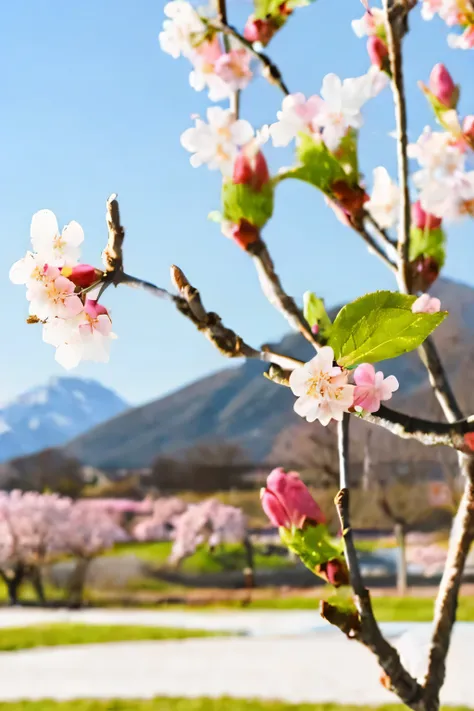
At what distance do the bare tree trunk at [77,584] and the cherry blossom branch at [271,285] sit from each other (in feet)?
8.82

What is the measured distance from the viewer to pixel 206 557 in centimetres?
304

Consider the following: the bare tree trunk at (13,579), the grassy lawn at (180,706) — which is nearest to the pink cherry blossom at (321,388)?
the grassy lawn at (180,706)

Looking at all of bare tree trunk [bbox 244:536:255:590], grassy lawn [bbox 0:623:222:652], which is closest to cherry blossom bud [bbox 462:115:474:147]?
grassy lawn [bbox 0:623:222:652]

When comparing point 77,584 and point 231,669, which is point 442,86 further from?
point 77,584

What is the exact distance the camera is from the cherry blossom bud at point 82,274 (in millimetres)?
236

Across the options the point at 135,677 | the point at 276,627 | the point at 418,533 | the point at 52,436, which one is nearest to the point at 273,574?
the point at 276,627

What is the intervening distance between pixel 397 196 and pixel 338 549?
201 millimetres

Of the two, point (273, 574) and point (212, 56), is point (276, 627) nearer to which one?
point (273, 574)

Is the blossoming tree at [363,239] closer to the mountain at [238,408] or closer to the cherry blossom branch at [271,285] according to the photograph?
the cherry blossom branch at [271,285]

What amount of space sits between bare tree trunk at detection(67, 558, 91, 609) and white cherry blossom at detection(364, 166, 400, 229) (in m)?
2.61

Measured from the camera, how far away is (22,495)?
10.5 feet

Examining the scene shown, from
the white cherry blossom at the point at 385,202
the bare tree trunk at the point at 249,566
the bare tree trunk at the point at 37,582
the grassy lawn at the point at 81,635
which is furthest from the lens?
the bare tree trunk at the point at 37,582

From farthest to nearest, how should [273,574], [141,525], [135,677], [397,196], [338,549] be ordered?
[141,525] < [273,574] < [135,677] < [397,196] < [338,549]

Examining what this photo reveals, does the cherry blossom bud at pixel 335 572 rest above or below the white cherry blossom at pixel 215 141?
below
